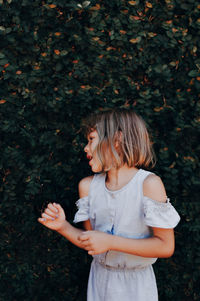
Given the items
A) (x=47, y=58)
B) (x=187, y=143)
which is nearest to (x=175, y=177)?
(x=187, y=143)

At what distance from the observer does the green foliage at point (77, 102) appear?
8.83ft

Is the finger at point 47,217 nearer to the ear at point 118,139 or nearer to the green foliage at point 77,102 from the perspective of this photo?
the ear at point 118,139

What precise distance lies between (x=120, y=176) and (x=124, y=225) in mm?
313

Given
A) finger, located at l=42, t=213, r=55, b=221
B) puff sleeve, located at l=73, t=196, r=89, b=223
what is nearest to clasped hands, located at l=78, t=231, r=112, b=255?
finger, located at l=42, t=213, r=55, b=221

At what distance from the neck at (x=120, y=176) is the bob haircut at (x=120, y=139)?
4cm

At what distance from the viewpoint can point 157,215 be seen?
6.51 ft

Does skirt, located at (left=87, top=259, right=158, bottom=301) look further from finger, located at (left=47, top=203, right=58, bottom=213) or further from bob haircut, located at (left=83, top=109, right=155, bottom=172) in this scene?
bob haircut, located at (left=83, top=109, right=155, bottom=172)

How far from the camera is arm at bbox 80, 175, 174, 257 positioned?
1.82 meters

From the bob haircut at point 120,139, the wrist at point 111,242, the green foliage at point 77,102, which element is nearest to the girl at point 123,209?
the bob haircut at point 120,139

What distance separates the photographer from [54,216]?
1986mm

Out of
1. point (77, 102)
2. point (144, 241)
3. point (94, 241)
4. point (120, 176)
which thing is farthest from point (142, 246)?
point (77, 102)

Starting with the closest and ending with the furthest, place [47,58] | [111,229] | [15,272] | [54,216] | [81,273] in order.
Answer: [54,216] < [111,229] < [47,58] < [15,272] < [81,273]

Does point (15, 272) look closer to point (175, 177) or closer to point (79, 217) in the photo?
point (79, 217)

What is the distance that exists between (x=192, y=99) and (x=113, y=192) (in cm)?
112
